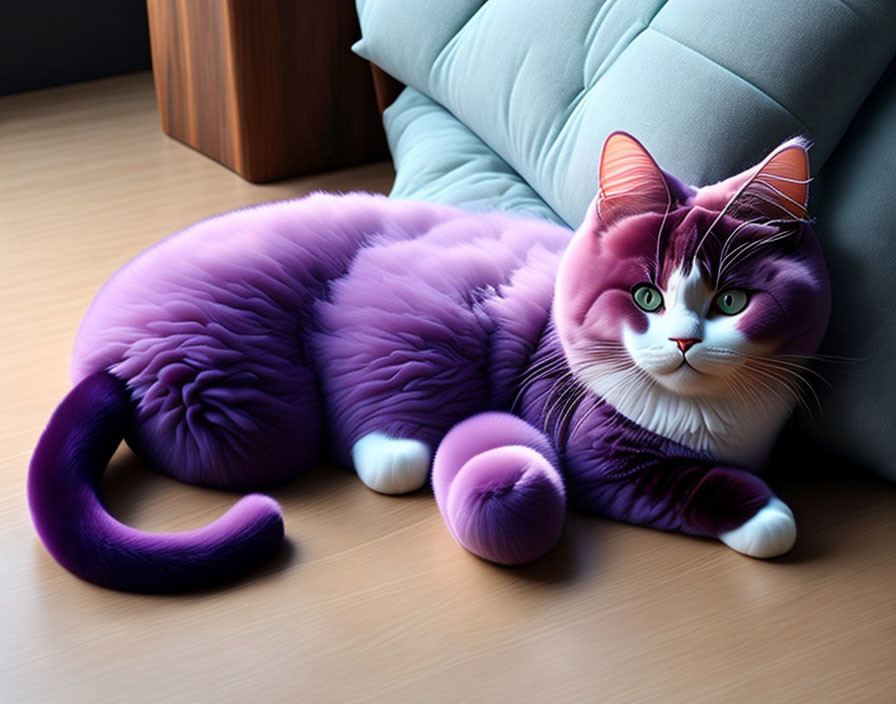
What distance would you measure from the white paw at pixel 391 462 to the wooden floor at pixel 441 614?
0.02 metres

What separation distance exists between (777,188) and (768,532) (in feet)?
0.99

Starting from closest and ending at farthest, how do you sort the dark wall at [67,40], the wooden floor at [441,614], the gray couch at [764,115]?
the wooden floor at [441,614]
the gray couch at [764,115]
the dark wall at [67,40]

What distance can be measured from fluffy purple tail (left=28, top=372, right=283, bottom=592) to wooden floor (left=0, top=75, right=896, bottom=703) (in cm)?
2

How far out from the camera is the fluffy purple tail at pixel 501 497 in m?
0.98

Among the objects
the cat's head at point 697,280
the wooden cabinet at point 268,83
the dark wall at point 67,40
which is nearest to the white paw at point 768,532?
the cat's head at point 697,280

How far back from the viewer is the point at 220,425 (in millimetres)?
1062

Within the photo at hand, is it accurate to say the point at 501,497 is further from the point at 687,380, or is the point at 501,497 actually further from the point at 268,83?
the point at 268,83

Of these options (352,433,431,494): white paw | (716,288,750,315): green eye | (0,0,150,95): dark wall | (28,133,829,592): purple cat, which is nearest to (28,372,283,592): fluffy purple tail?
(28,133,829,592): purple cat

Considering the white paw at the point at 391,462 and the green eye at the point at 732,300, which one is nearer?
the green eye at the point at 732,300

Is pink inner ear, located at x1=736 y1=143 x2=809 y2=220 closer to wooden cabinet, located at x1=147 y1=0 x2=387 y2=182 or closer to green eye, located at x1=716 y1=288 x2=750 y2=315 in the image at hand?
green eye, located at x1=716 y1=288 x2=750 y2=315

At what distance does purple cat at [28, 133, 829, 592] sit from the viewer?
984 millimetres

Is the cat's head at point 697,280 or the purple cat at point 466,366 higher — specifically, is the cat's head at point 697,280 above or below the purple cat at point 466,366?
above

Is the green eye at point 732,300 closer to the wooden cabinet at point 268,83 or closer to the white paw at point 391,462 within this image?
the white paw at point 391,462

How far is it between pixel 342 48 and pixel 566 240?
70 cm
